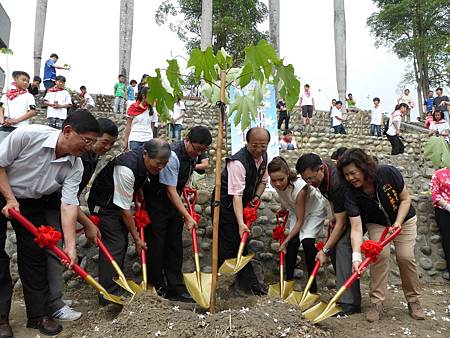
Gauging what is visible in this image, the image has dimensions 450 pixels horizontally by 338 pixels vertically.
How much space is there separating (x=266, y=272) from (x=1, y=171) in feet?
8.21

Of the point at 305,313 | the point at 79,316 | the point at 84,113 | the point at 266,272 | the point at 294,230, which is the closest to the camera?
the point at 84,113

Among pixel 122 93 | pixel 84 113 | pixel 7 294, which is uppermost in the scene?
pixel 122 93

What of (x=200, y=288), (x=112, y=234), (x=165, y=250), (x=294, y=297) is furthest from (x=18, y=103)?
(x=294, y=297)

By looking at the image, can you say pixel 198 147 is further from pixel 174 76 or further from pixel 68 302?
pixel 68 302

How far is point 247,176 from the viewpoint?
3.36 meters

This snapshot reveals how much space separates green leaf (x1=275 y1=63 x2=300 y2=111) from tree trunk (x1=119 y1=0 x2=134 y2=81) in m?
9.58

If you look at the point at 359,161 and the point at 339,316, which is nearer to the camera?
the point at 359,161

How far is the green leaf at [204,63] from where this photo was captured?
252cm

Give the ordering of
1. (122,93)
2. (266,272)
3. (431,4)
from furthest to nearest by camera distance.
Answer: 1. (431,4)
2. (122,93)
3. (266,272)

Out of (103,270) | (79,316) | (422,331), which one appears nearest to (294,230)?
(422,331)

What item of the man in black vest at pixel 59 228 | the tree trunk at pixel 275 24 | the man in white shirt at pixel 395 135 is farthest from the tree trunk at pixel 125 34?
the man in black vest at pixel 59 228

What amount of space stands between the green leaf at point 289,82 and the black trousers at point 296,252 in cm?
140

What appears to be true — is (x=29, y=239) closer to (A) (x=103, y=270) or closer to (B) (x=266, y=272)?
(A) (x=103, y=270)

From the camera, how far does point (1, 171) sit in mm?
2551
